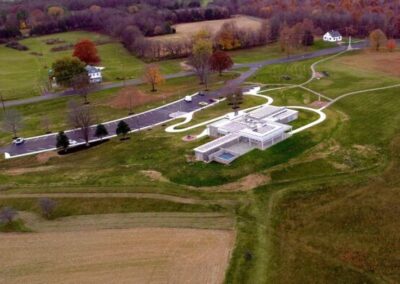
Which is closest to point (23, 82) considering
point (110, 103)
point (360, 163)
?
point (110, 103)

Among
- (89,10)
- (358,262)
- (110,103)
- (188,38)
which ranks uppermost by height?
(89,10)

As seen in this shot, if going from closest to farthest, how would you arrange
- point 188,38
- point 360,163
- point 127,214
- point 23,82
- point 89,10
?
1. point 127,214
2. point 360,163
3. point 23,82
4. point 188,38
5. point 89,10

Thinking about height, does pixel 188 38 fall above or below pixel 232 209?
above

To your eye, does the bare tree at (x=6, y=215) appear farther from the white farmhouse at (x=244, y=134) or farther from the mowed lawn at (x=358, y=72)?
the mowed lawn at (x=358, y=72)

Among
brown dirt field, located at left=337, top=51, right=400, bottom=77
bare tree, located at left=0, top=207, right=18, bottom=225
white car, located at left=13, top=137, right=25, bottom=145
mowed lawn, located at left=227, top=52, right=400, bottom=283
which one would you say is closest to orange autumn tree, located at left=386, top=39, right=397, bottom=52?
brown dirt field, located at left=337, top=51, right=400, bottom=77

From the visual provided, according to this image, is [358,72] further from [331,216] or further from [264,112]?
[331,216]

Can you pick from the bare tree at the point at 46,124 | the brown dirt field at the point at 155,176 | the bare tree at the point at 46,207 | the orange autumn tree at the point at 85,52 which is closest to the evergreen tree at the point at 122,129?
the brown dirt field at the point at 155,176

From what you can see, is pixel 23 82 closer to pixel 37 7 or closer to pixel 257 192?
pixel 257 192

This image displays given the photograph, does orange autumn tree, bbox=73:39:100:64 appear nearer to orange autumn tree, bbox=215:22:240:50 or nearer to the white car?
orange autumn tree, bbox=215:22:240:50
